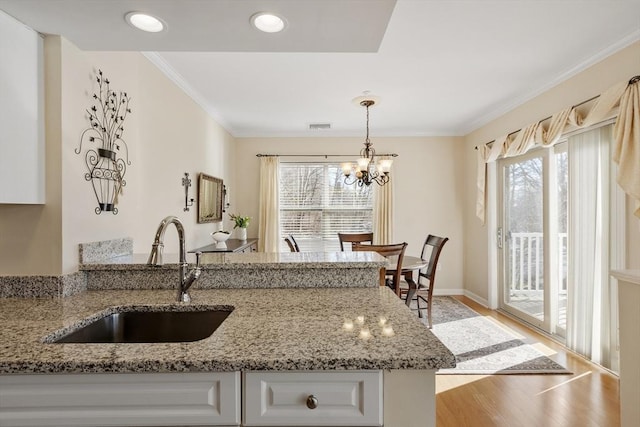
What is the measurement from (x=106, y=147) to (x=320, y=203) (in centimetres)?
366

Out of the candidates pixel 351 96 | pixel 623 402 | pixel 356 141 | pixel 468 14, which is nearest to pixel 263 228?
pixel 356 141

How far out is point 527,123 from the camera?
3.61 metres

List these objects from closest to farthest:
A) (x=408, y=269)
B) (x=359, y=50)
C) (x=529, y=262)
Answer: (x=359, y=50) → (x=408, y=269) → (x=529, y=262)

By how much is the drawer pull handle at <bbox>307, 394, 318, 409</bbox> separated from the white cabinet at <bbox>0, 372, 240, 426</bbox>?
0.19 m

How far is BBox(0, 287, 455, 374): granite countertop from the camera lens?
87cm

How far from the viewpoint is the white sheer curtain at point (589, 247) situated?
270 cm

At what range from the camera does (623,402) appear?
1.83 meters

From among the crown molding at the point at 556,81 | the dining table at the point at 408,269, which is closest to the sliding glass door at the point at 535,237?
the crown molding at the point at 556,81

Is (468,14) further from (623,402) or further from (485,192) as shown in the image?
(485,192)

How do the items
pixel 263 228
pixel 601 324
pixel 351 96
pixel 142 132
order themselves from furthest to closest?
pixel 263 228 → pixel 351 96 → pixel 601 324 → pixel 142 132

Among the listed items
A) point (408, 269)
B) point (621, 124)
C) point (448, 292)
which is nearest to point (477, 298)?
point (448, 292)

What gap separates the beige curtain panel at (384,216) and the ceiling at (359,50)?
3.08 ft

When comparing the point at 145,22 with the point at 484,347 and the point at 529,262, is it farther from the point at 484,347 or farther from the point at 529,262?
the point at 529,262

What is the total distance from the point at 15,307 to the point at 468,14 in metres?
2.83
